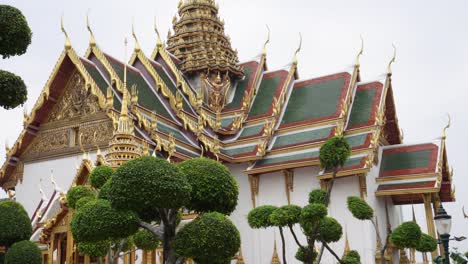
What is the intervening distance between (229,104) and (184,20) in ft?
12.0

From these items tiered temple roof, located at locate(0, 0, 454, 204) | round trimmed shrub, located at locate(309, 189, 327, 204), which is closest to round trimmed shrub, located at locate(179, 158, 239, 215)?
round trimmed shrub, located at locate(309, 189, 327, 204)

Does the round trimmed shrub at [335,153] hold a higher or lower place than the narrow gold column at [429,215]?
higher

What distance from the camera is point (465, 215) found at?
1351cm

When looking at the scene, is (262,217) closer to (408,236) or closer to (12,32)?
(408,236)

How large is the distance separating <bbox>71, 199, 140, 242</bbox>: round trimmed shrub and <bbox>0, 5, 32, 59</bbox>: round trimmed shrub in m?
1.68

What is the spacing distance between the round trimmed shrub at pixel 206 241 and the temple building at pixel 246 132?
5.10 metres

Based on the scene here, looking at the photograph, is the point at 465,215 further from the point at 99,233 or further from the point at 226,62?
the point at 99,233

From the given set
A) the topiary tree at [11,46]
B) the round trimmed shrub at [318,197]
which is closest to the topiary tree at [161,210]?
the topiary tree at [11,46]

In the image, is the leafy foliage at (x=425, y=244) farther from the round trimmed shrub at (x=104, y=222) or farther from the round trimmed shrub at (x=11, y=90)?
the round trimmed shrub at (x=11, y=90)

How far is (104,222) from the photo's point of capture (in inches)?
210

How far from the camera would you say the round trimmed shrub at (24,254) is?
24.2 feet

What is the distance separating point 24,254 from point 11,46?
283 cm

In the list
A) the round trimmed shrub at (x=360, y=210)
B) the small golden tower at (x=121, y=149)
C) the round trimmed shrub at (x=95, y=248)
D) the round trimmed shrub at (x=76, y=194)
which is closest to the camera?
the round trimmed shrub at (x=95, y=248)

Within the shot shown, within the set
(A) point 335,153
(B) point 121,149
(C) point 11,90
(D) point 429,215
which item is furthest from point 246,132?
(C) point 11,90
